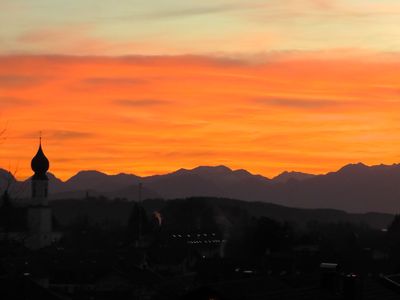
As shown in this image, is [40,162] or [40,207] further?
[40,207]

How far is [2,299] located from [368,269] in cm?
5763

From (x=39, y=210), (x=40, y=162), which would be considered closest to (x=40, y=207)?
(x=39, y=210)

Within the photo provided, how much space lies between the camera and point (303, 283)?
2147 inches

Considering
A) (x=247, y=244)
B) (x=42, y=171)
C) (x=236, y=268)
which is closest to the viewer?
(x=236, y=268)

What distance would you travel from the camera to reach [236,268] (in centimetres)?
9812

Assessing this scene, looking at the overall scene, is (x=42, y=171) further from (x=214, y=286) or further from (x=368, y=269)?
(x=214, y=286)

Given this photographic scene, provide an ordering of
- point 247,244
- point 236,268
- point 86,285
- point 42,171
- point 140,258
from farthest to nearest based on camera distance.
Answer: point 42,171
point 247,244
point 140,258
point 236,268
point 86,285

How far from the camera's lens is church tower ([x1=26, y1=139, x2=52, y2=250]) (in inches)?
6540

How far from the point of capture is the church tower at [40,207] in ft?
545

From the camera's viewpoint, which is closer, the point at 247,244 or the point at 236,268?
the point at 236,268

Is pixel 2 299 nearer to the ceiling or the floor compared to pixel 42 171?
nearer to the floor

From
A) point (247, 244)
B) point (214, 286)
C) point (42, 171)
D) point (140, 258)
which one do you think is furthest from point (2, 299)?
point (42, 171)

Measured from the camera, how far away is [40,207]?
570 ft

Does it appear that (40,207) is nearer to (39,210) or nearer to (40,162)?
(39,210)
